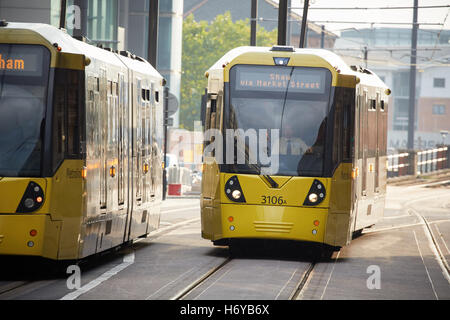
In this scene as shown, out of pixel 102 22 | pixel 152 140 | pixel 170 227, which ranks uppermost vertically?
pixel 102 22

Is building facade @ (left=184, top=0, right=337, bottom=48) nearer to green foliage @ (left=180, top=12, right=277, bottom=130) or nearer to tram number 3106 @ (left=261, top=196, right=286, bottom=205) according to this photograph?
green foliage @ (left=180, top=12, right=277, bottom=130)

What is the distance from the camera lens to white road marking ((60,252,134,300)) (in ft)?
38.8

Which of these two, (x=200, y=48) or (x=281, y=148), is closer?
(x=281, y=148)

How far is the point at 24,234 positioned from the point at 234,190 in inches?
160

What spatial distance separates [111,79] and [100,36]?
97.5 ft

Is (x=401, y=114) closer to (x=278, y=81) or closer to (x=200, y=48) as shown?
(x=200, y=48)

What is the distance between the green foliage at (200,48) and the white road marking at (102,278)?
72.5 m

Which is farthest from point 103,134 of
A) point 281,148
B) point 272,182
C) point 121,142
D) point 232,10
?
point 232,10

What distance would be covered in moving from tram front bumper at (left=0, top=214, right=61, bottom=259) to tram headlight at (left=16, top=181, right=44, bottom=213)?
79 mm

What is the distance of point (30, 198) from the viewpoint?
13086 mm

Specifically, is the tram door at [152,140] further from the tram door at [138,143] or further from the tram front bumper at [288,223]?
the tram front bumper at [288,223]

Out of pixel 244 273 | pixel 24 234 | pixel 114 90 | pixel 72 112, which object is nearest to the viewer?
pixel 24 234

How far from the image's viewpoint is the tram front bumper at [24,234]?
13.1 metres
